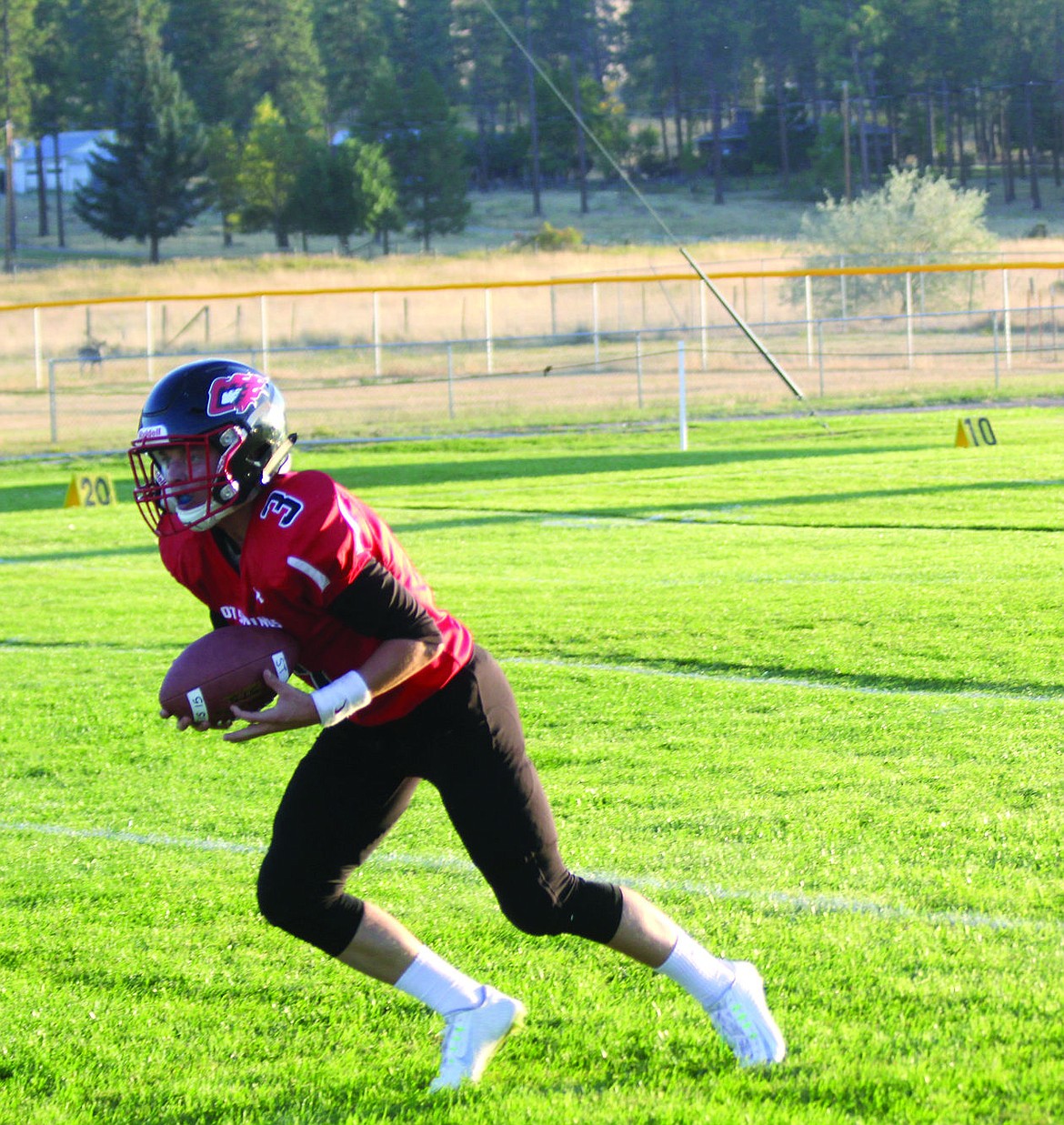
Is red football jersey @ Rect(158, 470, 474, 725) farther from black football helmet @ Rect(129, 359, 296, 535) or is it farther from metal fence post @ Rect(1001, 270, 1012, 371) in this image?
metal fence post @ Rect(1001, 270, 1012, 371)

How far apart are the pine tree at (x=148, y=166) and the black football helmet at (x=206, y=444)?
6967 centimetres

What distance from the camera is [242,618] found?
11.2 feet

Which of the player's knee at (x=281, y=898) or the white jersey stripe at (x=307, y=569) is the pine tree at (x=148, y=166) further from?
the white jersey stripe at (x=307, y=569)

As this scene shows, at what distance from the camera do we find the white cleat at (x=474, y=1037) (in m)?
3.32

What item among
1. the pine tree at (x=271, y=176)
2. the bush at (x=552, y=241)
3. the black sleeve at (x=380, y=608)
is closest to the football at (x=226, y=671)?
the black sleeve at (x=380, y=608)

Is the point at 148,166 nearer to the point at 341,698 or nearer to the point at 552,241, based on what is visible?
the point at 552,241

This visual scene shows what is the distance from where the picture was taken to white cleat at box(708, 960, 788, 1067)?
10.9ft

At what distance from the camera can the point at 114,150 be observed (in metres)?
69.4

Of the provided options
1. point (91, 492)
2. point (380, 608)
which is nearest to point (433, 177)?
point (91, 492)

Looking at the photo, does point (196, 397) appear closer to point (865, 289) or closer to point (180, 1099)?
point (180, 1099)

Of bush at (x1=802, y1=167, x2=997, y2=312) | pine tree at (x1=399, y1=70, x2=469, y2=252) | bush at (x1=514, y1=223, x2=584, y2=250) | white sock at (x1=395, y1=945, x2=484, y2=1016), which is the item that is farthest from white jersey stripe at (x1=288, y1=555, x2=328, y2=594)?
pine tree at (x1=399, y1=70, x2=469, y2=252)

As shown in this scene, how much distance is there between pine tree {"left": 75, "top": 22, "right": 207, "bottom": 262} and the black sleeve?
230 feet

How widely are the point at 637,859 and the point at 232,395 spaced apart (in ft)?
7.34

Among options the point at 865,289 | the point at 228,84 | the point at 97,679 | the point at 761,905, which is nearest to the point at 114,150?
the point at 228,84
